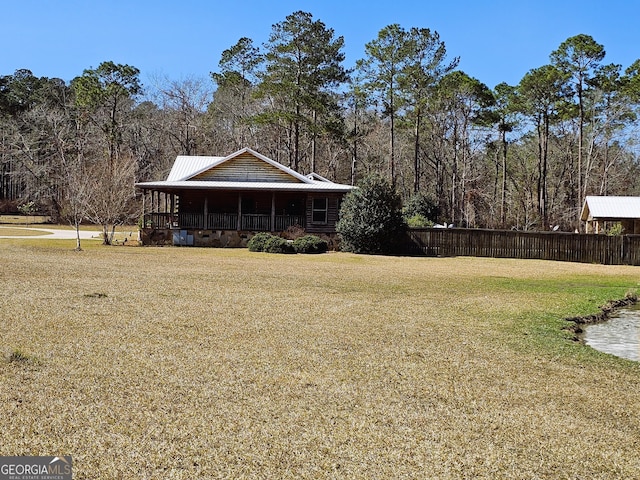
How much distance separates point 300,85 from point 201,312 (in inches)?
1532

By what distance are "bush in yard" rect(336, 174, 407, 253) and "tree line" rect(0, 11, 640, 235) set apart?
1388cm

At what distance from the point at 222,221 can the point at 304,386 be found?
29401 mm

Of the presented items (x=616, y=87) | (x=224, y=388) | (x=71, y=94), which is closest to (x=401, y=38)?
(x=616, y=87)

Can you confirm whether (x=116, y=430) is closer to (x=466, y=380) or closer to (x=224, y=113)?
(x=466, y=380)

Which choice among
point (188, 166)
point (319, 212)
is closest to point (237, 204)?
point (188, 166)

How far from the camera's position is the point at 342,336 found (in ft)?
32.8

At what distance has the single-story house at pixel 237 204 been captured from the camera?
34.9m

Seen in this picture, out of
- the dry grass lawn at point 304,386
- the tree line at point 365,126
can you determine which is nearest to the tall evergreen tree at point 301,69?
the tree line at point 365,126

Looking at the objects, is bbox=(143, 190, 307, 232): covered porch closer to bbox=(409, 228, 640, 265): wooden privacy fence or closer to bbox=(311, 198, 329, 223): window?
bbox=(311, 198, 329, 223): window

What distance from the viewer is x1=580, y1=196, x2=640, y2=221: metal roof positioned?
40688 mm

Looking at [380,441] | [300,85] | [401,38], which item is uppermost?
[401,38]

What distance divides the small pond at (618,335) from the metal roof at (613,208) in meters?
28.7

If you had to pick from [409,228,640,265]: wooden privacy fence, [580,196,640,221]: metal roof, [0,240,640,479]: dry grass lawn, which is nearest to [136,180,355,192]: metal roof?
[409,228,640,265]: wooden privacy fence

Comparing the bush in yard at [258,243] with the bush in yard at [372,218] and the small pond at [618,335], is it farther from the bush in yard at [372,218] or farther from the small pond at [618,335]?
the small pond at [618,335]
